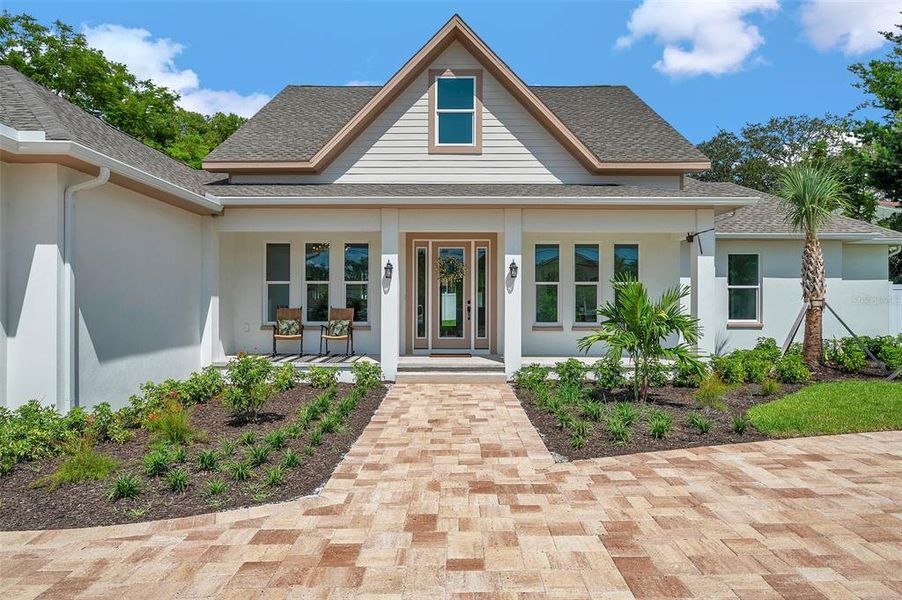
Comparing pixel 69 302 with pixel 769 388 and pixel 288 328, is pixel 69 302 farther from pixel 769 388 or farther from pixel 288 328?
pixel 769 388

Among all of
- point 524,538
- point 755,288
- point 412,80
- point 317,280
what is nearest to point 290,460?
point 524,538

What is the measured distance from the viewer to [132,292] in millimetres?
7930

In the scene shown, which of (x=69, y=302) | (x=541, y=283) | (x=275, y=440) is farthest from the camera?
(x=541, y=283)

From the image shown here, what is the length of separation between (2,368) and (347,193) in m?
6.02

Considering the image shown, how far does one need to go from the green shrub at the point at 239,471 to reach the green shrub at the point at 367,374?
401 centimetres

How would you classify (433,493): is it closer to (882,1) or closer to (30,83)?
(30,83)

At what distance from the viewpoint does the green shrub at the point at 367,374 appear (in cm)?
936

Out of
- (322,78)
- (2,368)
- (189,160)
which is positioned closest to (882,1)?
(322,78)

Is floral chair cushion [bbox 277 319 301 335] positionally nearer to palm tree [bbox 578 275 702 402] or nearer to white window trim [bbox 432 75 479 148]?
white window trim [bbox 432 75 479 148]

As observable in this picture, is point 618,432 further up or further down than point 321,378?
further down

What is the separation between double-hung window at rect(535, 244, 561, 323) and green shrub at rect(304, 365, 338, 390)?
500 cm

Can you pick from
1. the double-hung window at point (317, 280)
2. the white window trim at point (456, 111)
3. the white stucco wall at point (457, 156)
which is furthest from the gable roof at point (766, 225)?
the double-hung window at point (317, 280)

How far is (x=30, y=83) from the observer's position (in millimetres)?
8078

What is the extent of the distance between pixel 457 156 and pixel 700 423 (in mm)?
7455
